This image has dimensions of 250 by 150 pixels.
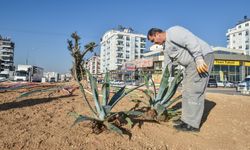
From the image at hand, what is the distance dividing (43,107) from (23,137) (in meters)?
1.54

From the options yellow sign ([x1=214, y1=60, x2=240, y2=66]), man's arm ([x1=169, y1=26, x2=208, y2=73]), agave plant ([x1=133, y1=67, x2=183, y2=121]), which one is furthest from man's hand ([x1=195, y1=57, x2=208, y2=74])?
yellow sign ([x1=214, y1=60, x2=240, y2=66])

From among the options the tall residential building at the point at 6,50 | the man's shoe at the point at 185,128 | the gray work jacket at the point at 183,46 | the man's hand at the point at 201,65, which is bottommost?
the man's shoe at the point at 185,128

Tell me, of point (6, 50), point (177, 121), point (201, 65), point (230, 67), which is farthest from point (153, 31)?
point (6, 50)

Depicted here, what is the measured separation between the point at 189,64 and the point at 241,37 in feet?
295

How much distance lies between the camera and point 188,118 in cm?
320

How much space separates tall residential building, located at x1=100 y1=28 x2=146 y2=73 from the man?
89944 mm

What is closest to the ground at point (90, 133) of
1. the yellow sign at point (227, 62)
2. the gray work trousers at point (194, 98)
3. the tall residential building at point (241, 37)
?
the gray work trousers at point (194, 98)

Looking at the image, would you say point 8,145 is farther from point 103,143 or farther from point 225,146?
point 225,146

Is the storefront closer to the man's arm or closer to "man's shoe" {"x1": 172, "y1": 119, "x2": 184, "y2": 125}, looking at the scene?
"man's shoe" {"x1": 172, "y1": 119, "x2": 184, "y2": 125}

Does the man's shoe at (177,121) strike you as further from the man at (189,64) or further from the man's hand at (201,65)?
the man's hand at (201,65)

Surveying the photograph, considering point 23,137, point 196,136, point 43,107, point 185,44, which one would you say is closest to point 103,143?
point 23,137

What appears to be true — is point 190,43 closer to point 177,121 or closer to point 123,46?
point 177,121

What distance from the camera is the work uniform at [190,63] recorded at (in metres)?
3.10

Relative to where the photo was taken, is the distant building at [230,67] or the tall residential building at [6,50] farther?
the tall residential building at [6,50]
